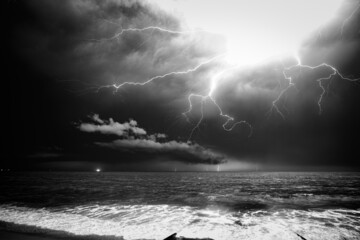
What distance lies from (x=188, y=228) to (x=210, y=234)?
3.49 feet

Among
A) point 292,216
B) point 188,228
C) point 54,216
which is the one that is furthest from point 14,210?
point 292,216

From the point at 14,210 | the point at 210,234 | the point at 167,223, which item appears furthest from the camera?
the point at 14,210

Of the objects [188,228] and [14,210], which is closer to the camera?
[188,228]

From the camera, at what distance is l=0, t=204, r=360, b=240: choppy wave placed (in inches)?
293

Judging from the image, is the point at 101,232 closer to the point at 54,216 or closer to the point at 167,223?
the point at 167,223

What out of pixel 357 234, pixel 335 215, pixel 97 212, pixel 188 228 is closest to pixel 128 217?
pixel 97 212

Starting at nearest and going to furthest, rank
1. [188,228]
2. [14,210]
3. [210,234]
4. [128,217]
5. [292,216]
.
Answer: [210,234], [188,228], [128,217], [292,216], [14,210]

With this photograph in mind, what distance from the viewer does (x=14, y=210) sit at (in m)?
11.5

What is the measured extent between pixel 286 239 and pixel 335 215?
6.12m

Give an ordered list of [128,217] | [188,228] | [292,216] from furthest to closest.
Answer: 1. [292,216]
2. [128,217]
3. [188,228]

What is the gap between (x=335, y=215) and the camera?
1091 centimetres

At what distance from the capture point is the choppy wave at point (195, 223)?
7.43 m

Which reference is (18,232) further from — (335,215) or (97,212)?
(335,215)

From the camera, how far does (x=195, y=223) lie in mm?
8953
